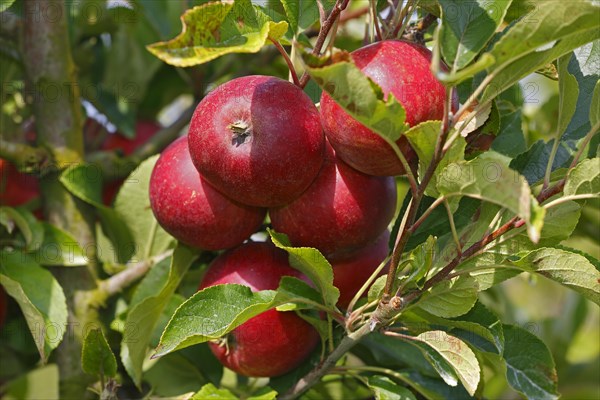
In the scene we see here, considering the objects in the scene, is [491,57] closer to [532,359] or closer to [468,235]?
[468,235]

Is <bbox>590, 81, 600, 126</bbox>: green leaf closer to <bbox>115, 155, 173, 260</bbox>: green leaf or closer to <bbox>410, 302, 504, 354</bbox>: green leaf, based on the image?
<bbox>410, 302, 504, 354</bbox>: green leaf

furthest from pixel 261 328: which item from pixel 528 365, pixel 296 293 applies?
pixel 528 365

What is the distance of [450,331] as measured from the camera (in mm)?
1102

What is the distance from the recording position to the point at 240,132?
95 centimetres

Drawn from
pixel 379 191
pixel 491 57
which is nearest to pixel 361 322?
pixel 379 191

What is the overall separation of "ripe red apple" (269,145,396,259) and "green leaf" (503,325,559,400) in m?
0.26

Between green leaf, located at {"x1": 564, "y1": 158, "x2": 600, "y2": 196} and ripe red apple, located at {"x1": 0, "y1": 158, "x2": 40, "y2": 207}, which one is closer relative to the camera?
green leaf, located at {"x1": 564, "y1": 158, "x2": 600, "y2": 196}

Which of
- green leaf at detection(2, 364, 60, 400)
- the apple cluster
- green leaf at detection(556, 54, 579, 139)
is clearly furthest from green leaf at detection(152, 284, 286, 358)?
green leaf at detection(2, 364, 60, 400)

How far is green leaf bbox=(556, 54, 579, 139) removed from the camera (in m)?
0.91

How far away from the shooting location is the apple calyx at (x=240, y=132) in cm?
95

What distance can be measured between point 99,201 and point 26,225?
16cm

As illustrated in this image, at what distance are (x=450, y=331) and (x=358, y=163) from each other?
317 millimetres

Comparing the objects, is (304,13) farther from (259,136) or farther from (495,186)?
(495,186)

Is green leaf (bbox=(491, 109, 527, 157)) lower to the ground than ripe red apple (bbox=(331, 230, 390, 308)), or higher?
higher
